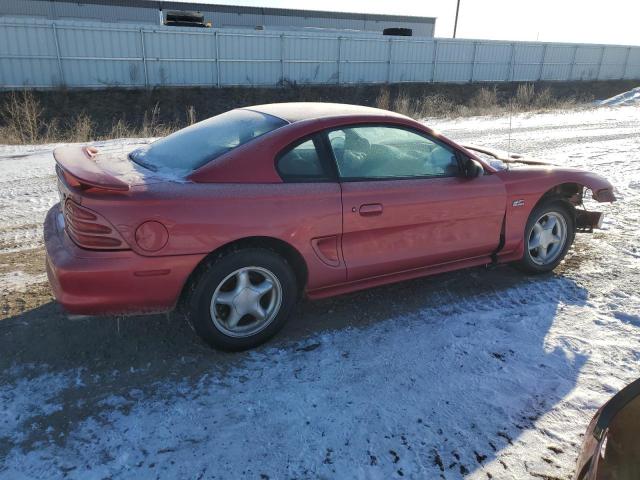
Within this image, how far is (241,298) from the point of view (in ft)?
10.4

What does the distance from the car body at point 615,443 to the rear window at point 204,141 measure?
2.49 metres

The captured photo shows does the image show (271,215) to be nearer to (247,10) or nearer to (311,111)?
(311,111)

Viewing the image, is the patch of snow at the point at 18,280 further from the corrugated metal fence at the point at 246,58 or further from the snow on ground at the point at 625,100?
the snow on ground at the point at 625,100

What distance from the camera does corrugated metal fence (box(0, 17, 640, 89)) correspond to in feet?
63.6

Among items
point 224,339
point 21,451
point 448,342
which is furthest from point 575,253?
point 21,451

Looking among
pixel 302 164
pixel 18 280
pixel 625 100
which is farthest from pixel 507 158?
pixel 625 100

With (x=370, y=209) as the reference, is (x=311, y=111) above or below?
above

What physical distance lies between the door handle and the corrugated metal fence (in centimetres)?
2016

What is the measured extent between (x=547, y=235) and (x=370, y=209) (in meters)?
1.91

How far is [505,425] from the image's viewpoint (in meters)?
2.66

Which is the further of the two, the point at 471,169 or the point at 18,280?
the point at 18,280

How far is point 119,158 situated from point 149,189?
3.35ft

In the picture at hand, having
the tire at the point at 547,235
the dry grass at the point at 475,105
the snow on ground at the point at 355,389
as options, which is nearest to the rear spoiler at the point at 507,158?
the tire at the point at 547,235

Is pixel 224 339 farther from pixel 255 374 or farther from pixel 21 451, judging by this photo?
pixel 21 451
